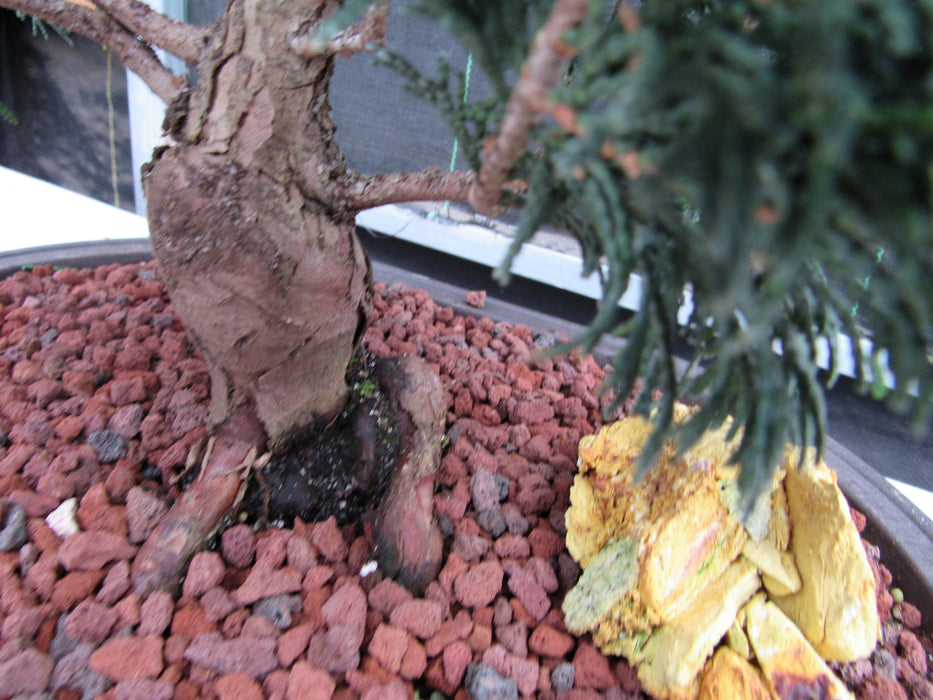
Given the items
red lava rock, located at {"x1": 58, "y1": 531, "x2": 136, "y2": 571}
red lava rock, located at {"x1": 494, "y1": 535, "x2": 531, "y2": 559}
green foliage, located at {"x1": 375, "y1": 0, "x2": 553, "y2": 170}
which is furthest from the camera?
red lava rock, located at {"x1": 494, "y1": 535, "x2": 531, "y2": 559}

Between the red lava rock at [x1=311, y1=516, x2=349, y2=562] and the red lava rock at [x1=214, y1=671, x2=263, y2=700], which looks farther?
the red lava rock at [x1=311, y1=516, x2=349, y2=562]

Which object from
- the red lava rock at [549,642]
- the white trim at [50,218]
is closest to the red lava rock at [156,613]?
the red lava rock at [549,642]

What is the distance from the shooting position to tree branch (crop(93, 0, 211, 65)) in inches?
33.7

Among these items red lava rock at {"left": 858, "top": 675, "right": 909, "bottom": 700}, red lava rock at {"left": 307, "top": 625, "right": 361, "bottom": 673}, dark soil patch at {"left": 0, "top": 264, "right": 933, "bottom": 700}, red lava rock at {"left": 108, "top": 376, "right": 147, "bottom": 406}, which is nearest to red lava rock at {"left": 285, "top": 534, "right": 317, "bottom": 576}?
dark soil patch at {"left": 0, "top": 264, "right": 933, "bottom": 700}

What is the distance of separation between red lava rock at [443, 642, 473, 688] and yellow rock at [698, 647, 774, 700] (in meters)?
0.28

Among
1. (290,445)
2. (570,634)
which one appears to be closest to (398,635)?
(570,634)

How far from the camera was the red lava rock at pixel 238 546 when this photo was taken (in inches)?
35.5

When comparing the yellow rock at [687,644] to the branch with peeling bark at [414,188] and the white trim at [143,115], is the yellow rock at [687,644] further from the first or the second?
the white trim at [143,115]

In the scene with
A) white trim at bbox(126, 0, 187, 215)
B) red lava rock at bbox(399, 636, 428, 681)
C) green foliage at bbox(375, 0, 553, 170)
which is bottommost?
white trim at bbox(126, 0, 187, 215)

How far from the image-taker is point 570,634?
861mm

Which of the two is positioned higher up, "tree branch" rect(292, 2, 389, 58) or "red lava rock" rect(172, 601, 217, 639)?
"tree branch" rect(292, 2, 389, 58)

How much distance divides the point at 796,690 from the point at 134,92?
2413mm

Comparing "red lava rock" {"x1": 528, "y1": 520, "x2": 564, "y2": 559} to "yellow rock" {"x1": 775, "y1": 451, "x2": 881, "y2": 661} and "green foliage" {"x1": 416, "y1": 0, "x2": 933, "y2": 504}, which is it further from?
"green foliage" {"x1": 416, "y1": 0, "x2": 933, "y2": 504}

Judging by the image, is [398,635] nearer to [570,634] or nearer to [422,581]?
[422,581]
